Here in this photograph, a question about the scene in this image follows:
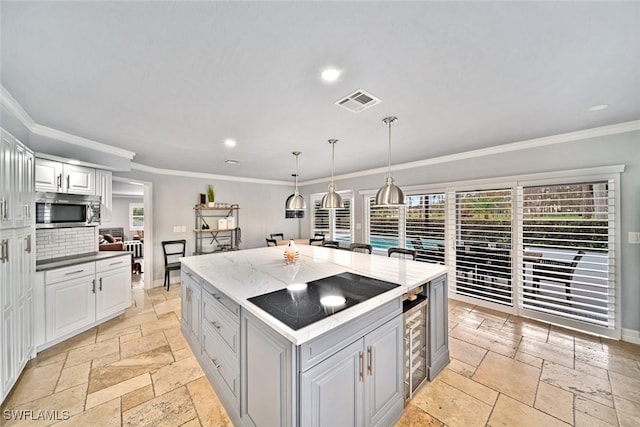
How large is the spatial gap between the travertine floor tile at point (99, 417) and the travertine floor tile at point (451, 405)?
228cm

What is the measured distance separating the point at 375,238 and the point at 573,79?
3.86 m

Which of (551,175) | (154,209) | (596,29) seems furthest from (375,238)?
(154,209)

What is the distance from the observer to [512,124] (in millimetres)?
2590

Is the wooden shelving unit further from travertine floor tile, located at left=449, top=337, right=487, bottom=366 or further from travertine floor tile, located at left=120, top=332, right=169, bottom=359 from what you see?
travertine floor tile, located at left=449, top=337, right=487, bottom=366

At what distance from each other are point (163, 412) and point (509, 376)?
2.95 meters

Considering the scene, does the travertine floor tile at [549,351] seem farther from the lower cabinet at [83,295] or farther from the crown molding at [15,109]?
Result: the crown molding at [15,109]

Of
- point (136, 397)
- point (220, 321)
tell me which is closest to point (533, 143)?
point (220, 321)

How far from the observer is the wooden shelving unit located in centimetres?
541

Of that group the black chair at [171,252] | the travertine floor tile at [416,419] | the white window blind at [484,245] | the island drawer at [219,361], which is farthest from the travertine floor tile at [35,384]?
the white window blind at [484,245]

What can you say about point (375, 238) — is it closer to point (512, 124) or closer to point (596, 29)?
point (512, 124)

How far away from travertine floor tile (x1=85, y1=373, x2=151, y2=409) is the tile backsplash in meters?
1.97

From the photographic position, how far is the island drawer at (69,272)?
8.53 ft

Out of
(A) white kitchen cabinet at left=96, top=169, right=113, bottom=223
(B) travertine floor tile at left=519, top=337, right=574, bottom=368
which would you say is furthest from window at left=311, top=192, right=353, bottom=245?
(A) white kitchen cabinet at left=96, top=169, right=113, bottom=223

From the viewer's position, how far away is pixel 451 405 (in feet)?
6.14
